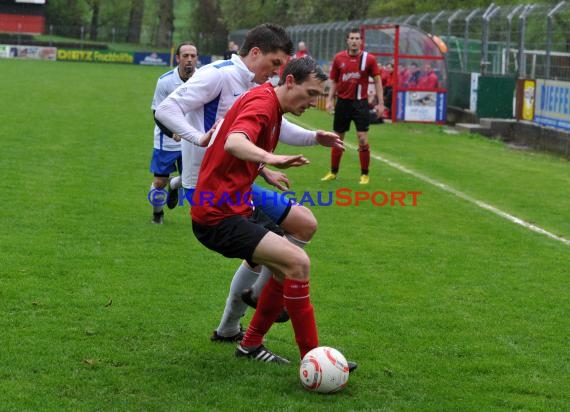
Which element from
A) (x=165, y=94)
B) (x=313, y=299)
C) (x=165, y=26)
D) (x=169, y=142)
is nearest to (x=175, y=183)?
(x=169, y=142)

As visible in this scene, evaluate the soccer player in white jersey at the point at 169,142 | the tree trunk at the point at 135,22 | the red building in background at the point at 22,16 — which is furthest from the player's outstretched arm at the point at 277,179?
the tree trunk at the point at 135,22

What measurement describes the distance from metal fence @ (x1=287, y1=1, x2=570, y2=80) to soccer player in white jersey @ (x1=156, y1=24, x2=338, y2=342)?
1445 cm

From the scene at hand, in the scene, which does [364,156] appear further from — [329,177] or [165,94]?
[165,94]

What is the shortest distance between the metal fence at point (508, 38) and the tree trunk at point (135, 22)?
50.4 metres

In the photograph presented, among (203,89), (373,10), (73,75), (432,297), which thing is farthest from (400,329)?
(373,10)

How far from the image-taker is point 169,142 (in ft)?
32.3

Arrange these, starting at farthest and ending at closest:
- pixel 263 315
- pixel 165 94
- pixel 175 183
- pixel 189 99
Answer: pixel 175 183 → pixel 165 94 → pixel 189 99 → pixel 263 315

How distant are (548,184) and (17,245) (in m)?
8.28

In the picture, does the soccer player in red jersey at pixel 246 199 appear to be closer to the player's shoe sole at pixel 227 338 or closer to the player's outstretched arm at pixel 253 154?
the player's outstretched arm at pixel 253 154

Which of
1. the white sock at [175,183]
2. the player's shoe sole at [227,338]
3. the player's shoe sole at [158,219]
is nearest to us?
the player's shoe sole at [227,338]

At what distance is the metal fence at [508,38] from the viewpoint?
19812 mm

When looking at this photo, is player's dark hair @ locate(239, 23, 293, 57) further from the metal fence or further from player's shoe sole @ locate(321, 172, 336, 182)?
the metal fence

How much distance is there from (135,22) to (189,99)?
7556 cm

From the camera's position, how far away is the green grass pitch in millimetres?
5039
